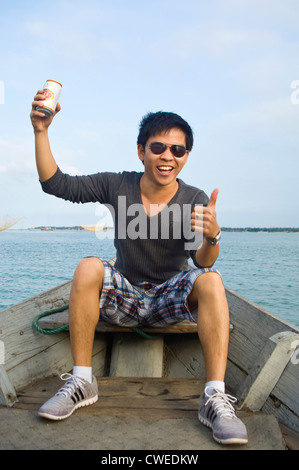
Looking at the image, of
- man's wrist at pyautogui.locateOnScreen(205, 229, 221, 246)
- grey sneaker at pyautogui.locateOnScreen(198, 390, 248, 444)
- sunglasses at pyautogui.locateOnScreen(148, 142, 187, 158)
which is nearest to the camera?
grey sneaker at pyautogui.locateOnScreen(198, 390, 248, 444)

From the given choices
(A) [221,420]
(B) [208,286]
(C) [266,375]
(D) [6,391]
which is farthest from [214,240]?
(D) [6,391]

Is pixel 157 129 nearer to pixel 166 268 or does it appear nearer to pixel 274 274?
pixel 166 268

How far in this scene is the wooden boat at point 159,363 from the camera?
1946 millimetres

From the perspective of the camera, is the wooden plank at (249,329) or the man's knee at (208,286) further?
the wooden plank at (249,329)

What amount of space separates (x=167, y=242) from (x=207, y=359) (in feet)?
2.74

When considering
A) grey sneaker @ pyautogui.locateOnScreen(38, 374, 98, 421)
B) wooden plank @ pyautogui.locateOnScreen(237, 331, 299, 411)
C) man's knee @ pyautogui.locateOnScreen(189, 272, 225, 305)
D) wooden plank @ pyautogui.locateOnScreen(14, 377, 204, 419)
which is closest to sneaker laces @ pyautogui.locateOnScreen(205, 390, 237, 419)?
wooden plank @ pyautogui.locateOnScreen(14, 377, 204, 419)

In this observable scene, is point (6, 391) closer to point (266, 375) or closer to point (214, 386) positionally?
point (214, 386)

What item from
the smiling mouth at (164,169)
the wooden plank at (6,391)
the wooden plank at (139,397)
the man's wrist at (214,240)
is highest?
the smiling mouth at (164,169)

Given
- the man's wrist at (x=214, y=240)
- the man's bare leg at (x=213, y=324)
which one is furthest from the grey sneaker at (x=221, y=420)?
the man's wrist at (x=214, y=240)

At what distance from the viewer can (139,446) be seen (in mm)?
1539

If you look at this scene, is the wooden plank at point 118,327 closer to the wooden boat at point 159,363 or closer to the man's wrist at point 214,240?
the wooden boat at point 159,363

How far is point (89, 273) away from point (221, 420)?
970 millimetres

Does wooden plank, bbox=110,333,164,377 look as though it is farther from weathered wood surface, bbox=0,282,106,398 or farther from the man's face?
the man's face

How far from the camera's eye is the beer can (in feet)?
6.98
